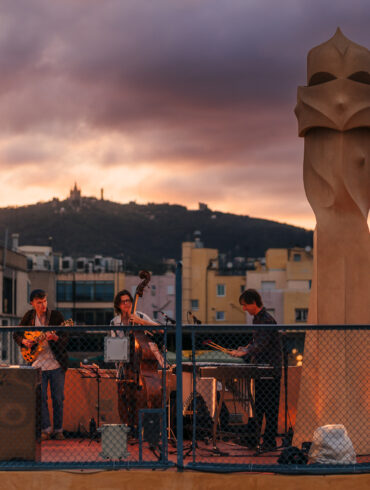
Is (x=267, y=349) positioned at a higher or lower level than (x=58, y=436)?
higher

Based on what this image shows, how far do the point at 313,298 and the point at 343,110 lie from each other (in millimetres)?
2192

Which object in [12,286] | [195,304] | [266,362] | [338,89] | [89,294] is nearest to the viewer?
[266,362]

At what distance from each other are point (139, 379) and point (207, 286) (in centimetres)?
7298

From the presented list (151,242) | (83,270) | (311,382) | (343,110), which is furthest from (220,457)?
(151,242)

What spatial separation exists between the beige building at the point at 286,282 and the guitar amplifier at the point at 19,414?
63022 millimetres

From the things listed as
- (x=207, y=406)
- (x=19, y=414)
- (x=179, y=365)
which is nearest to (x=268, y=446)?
(x=207, y=406)

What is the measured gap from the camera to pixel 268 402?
9094 millimetres

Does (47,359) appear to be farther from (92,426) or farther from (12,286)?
(12,286)

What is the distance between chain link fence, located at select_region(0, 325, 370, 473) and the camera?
7.87 meters

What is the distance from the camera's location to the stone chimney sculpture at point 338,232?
9.45 meters

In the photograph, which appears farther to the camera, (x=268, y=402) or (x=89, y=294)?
(x=89, y=294)

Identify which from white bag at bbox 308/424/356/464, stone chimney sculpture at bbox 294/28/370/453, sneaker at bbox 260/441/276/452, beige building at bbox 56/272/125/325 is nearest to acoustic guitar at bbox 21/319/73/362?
sneaker at bbox 260/441/276/452

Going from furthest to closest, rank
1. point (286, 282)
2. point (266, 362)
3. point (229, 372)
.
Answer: point (286, 282) → point (266, 362) → point (229, 372)

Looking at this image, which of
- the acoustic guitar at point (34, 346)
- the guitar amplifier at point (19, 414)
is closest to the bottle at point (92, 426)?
the acoustic guitar at point (34, 346)
